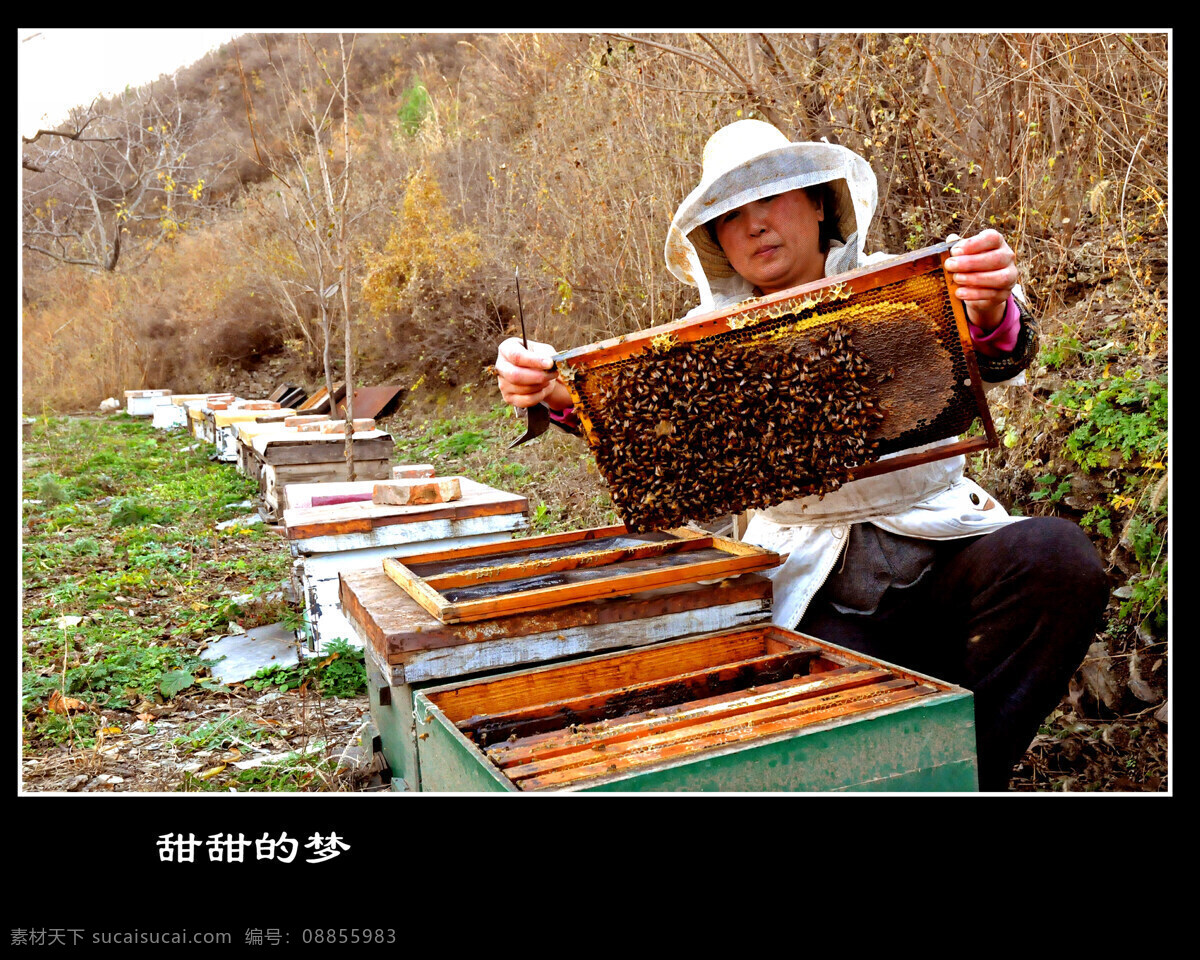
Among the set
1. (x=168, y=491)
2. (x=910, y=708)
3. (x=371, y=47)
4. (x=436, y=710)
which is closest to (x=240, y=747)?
(x=436, y=710)

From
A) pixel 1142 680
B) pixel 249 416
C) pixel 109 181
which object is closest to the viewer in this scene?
pixel 1142 680

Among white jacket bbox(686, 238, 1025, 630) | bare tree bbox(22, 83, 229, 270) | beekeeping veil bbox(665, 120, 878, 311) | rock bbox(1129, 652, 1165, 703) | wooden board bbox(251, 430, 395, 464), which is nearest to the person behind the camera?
white jacket bbox(686, 238, 1025, 630)

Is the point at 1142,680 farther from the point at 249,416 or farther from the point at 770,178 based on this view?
the point at 249,416

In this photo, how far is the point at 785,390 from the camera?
83.4 inches

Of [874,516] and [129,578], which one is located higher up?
[874,516]

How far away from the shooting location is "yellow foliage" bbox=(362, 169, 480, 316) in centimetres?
1235

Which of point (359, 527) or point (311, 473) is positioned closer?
point (359, 527)

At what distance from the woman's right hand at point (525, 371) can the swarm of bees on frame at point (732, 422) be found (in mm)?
124

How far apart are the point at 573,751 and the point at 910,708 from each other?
23.6 inches

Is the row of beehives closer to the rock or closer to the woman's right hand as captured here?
the woman's right hand

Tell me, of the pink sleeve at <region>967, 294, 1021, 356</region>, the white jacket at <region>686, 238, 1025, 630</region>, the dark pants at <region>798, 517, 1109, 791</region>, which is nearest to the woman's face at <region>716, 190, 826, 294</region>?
the white jacket at <region>686, 238, 1025, 630</region>

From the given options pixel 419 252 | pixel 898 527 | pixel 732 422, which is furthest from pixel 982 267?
pixel 419 252

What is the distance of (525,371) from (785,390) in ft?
1.99

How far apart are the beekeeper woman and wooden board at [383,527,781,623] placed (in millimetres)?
298
